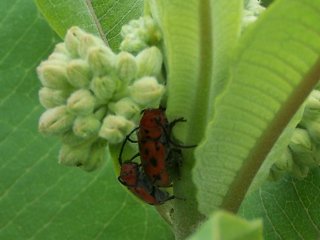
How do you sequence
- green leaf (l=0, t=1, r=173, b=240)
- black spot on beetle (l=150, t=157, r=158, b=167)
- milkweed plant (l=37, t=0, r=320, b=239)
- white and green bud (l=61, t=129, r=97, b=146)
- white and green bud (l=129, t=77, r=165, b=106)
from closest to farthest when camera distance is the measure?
1. milkweed plant (l=37, t=0, r=320, b=239)
2. white and green bud (l=129, t=77, r=165, b=106)
3. white and green bud (l=61, t=129, r=97, b=146)
4. black spot on beetle (l=150, t=157, r=158, b=167)
5. green leaf (l=0, t=1, r=173, b=240)

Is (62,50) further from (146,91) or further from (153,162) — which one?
(153,162)

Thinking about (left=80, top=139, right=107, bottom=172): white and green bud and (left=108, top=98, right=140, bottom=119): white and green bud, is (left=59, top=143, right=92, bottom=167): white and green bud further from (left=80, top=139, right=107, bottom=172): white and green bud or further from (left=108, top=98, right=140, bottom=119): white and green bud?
(left=108, top=98, right=140, bottom=119): white and green bud

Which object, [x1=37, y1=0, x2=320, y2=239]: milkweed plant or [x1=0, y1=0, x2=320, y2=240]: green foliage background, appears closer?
[x1=37, y1=0, x2=320, y2=239]: milkweed plant

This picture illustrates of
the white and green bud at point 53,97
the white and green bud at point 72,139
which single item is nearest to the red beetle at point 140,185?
the white and green bud at point 72,139

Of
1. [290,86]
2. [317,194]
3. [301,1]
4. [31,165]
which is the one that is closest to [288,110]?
[290,86]

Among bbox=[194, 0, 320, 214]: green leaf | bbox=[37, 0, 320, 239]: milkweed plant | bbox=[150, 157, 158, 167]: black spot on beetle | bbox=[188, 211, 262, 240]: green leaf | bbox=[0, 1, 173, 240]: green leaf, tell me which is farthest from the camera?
bbox=[0, 1, 173, 240]: green leaf

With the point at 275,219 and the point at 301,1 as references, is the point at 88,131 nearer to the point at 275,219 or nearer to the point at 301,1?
the point at 301,1

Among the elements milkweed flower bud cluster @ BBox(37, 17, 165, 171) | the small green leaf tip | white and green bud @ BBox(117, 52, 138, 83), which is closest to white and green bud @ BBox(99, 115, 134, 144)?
milkweed flower bud cluster @ BBox(37, 17, 165, 171)
